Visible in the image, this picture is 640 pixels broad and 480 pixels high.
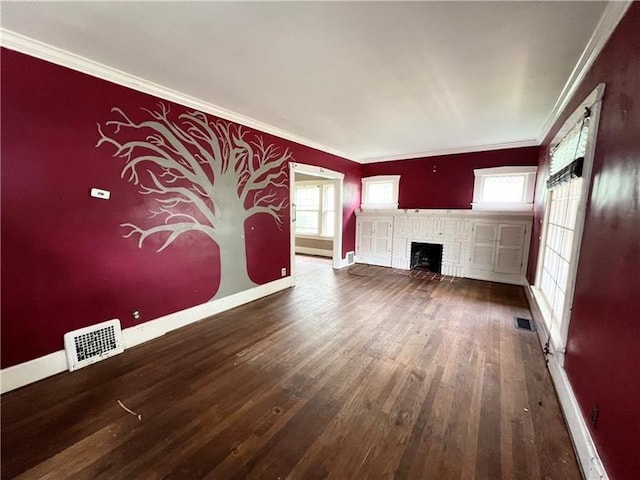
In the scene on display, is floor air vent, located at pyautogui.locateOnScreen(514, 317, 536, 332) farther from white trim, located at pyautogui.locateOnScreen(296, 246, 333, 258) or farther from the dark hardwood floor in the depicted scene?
white trim, located at pyautogui.locateOnScreen(296, 246, 333, 258)

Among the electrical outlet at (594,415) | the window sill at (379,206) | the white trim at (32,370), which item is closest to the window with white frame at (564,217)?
the electrical outlet at (594,415)

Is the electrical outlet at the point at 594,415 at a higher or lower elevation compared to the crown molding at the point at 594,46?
lower

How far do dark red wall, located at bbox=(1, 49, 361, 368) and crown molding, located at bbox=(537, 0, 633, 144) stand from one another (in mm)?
3417

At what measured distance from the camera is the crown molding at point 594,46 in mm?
1423

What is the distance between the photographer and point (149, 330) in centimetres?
268

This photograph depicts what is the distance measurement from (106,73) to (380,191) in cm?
520

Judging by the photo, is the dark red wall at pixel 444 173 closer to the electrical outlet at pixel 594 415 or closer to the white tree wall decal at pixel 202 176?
the white tree wall decal at pixel 202 176

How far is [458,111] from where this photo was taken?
3111mm

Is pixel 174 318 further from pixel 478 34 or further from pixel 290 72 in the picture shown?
pixel 478 34

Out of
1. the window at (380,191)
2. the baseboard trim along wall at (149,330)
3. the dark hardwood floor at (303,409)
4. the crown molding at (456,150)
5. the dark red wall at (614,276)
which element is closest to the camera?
the dark red wall at (614,276)

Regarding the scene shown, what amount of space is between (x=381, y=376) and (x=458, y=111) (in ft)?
10.1

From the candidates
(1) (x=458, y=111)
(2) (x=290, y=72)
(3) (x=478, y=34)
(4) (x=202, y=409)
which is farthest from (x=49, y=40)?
(1) (x=458, y=111)

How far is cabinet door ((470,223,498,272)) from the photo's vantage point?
473 centimetres

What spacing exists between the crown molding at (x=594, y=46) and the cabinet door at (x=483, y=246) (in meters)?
2.27
